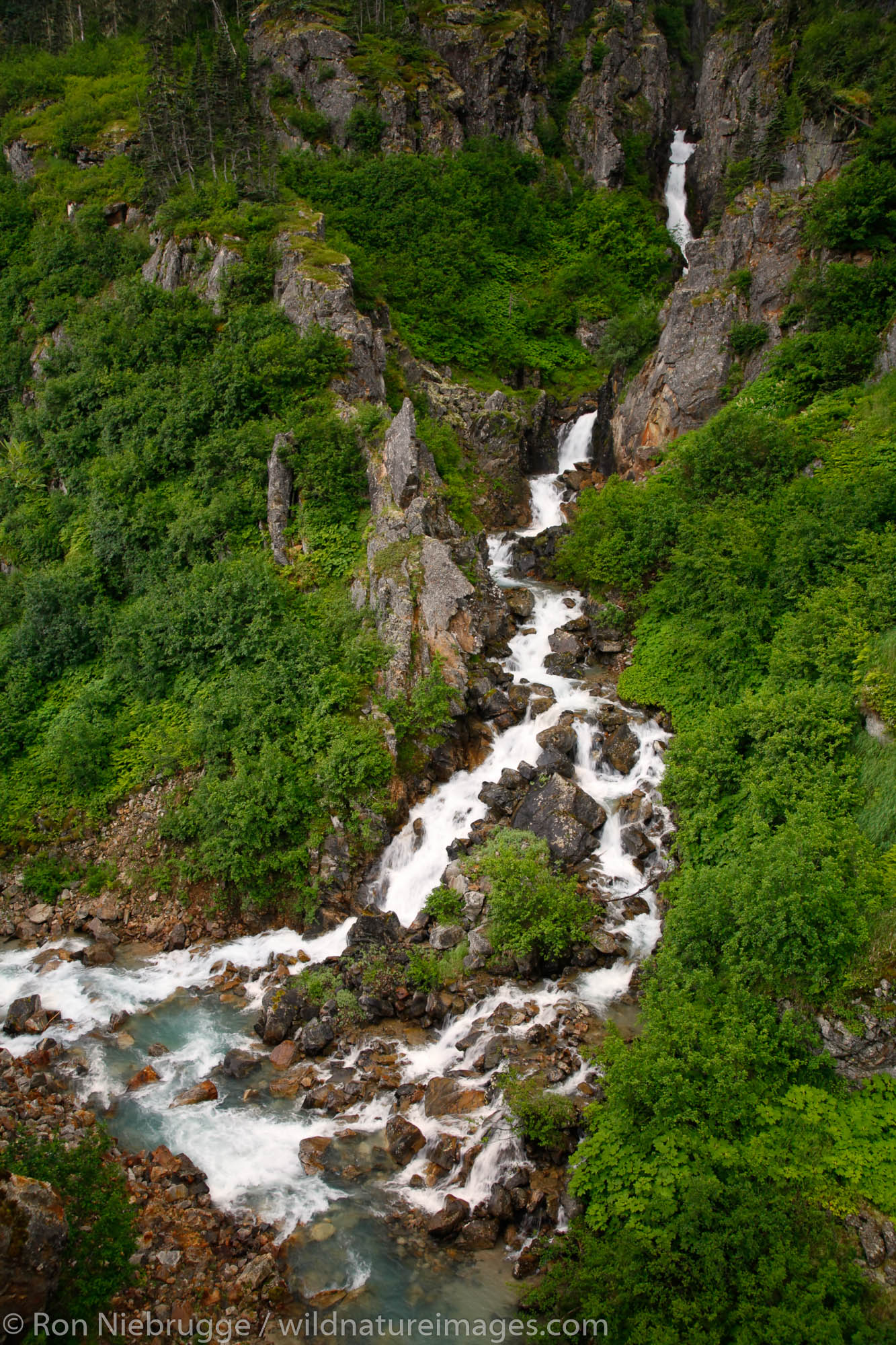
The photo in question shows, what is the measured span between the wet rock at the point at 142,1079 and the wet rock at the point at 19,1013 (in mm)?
2906

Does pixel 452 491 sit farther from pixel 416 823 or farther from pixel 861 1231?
pixel 861 1231

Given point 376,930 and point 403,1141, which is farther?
point 376,930

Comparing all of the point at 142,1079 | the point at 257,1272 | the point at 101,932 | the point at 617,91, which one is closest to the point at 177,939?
the point at 101,932

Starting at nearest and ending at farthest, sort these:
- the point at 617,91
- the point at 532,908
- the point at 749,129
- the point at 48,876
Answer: the point at 532,908
the point at 48,876
the point at 749,129
the point at 617,91

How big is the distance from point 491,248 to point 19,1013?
3745 centimetres

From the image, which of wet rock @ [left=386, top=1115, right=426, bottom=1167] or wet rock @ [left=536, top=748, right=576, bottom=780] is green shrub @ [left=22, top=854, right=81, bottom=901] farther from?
wet rock @ [left=536, top=748, right=576, bottom=780]

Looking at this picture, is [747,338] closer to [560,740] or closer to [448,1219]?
[560,740]

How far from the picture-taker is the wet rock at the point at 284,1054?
1366 centimetres

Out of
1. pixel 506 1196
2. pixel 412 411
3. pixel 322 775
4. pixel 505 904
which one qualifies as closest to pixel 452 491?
pixel 412 411

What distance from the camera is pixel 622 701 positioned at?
65.4 ft

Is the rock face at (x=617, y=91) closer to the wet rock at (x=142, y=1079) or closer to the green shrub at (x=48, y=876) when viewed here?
the green shrub at (x=48, y=876)

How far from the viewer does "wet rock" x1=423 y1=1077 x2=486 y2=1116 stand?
40.1ft

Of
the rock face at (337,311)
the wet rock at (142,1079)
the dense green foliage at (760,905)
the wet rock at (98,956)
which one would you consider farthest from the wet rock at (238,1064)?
the rock face at (337,311)

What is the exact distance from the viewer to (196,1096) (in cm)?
1298
